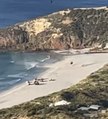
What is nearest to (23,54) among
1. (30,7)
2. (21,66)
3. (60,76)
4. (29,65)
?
(29,65)

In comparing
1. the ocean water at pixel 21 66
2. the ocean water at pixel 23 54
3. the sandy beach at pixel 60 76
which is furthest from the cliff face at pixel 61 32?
the sandy beach at pixel 60 76

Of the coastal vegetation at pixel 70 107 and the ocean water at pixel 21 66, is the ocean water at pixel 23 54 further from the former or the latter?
the coastal vegetation at pixel 70 107

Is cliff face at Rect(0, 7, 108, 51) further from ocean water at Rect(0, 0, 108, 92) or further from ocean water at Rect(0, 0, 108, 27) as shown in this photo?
ocean water at Rect(0, 0, 108, 27)

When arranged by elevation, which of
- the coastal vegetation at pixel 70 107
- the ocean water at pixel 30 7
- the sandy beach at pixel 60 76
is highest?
the ocean water at pixel 30 7

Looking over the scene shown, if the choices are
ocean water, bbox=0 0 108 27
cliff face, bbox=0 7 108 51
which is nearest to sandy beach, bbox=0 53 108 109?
cliff face, bbox=0 7 108 51

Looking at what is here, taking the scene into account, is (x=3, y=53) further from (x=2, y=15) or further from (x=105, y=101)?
(x=105, y=101)

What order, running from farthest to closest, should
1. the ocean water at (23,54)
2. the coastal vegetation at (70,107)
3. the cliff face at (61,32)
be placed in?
the cliff face at (61,32)
the ocean water at (23,54)
the coastal vegetation at (70,107)

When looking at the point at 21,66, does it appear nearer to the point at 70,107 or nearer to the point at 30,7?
the point at 70,107

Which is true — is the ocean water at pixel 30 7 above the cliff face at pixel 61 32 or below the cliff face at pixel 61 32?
above
